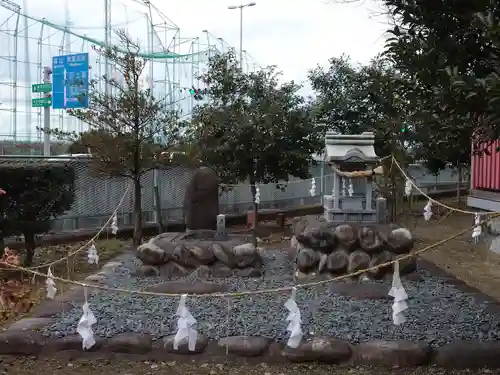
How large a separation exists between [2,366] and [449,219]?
15.0 metres

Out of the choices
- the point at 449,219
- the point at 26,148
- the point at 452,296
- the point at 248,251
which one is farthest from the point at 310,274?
the point at 26,148

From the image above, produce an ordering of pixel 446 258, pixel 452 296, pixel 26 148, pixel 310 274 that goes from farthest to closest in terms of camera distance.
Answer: pixel 26 148, pixel 446 258, pixel 310 274, pixel 452 296

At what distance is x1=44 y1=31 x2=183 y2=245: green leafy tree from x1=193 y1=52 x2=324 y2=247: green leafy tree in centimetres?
159

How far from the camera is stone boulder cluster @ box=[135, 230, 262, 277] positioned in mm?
8836

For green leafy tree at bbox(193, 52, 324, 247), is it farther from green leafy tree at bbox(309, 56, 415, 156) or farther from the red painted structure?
the red painted structure

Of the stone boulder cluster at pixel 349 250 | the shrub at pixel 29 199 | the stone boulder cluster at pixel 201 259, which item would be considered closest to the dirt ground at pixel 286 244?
the shrub at pixel 29 199

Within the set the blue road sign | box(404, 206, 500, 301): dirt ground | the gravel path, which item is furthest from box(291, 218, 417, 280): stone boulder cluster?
the blue road sign

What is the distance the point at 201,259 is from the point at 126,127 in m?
3.85

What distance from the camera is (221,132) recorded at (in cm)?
1384

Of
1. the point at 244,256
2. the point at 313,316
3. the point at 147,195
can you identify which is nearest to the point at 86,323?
the point at 313,316

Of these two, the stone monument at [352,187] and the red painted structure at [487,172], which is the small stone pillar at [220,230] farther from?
the red painted structure at [487,172]

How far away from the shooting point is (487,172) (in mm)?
11148

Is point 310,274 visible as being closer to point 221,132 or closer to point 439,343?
point 439,343

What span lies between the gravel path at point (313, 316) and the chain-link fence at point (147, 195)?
9.58 ft
